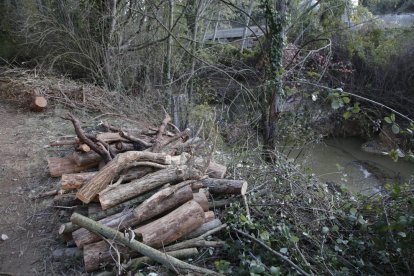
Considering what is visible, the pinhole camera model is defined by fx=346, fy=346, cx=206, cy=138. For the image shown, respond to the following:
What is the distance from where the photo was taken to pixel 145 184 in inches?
134

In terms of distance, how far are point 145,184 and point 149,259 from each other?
2.42ft

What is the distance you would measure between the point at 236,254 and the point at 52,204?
218cm

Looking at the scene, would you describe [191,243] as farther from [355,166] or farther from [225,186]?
[355,166]

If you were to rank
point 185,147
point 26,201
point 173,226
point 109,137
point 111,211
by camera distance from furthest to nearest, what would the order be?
1. point 185,147
2. point 109,137
3. point 26,201
4. point 111,211
5. point 173,226

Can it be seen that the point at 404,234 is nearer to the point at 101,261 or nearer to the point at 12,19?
the point at 101,261

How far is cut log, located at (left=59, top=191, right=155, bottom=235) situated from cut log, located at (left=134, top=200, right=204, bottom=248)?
0.33 meters

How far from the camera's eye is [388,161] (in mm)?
10906

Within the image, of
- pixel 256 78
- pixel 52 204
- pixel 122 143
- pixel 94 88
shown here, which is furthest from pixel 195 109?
pixel 52 204

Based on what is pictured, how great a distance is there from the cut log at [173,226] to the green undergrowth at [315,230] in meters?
0.40

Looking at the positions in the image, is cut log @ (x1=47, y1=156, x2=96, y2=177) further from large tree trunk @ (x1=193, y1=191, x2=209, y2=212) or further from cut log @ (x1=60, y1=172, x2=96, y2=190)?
large tree trunk @ (x1=193, y1=191, x2=209, y2=212)

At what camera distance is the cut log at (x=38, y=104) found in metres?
6.33

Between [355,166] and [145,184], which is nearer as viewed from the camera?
[145,184]

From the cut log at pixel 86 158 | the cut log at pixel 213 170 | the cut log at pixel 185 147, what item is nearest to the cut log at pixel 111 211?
the cut log at pixel 213 170

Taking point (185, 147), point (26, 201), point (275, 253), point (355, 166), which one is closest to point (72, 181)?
point (26, 201)
